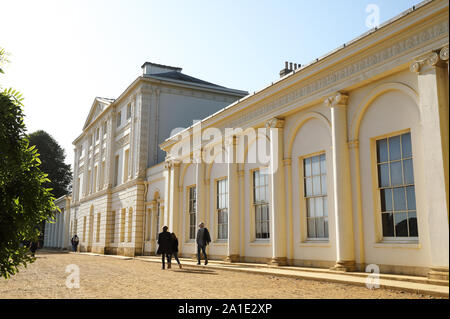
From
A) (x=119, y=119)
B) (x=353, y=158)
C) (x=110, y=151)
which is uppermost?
(x=119, y=119)

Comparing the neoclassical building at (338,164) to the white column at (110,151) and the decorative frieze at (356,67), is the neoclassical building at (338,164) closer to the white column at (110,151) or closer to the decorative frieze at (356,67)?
the decorative frieze at (356,67)

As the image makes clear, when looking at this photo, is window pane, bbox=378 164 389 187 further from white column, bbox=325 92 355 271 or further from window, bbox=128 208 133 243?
window, bbox=128 208 133 243

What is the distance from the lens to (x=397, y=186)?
10734 mm

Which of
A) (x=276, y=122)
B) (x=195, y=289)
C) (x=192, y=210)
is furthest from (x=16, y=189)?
(x=192, y=210)

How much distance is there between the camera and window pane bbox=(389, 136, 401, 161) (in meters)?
10.9

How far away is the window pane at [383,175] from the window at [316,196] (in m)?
2.08

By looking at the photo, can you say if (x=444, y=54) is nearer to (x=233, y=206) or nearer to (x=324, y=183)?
(x=324, y=183)

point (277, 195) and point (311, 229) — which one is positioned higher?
point (277, 195)

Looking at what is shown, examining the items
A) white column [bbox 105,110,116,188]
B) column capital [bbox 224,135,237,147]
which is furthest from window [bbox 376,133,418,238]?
white column [bbox 105,110,116,188]

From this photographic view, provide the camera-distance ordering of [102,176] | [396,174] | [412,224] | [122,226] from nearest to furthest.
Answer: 1. [412,224]
2. [396,174]
3. [122,226]
4. [102,176]

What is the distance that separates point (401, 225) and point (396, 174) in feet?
4.14

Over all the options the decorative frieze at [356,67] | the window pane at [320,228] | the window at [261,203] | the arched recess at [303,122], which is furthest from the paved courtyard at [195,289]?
the decorative frieze at [356,67]

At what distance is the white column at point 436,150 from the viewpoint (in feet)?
29.4
